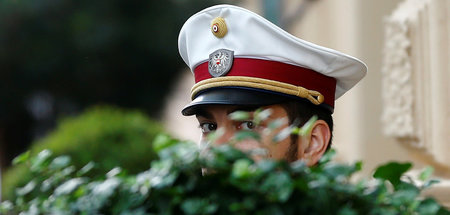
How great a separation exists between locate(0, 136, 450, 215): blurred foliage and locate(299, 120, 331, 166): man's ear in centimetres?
115

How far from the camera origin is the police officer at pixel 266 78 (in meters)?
2.97

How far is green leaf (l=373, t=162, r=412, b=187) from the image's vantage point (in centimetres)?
195

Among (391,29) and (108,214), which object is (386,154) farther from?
(108,214)

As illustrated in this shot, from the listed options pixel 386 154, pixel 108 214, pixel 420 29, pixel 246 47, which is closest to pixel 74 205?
pixel 108 214

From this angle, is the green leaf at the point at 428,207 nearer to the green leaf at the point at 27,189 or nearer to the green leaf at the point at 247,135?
the green leaf at the point at 247,135

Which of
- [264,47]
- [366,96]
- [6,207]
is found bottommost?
[6,207]

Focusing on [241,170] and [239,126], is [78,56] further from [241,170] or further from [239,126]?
[241,170]

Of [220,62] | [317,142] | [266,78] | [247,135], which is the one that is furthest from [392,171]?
[220,62]

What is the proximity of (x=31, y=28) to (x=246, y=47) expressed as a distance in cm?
1621

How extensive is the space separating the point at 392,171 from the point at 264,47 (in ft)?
4.02

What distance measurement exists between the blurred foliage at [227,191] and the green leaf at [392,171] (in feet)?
0.50

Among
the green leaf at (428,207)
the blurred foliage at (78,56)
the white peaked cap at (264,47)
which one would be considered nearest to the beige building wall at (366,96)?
the white peaked cap at (264,47)

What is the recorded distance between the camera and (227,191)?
164 centimetres

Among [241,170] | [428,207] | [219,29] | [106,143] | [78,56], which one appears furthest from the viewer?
[78,56]
